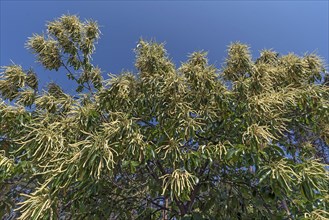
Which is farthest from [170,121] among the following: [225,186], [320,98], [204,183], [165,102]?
[320,98]

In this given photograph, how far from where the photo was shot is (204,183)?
2.95m

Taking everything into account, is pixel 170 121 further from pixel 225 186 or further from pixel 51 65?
pixel 51 65

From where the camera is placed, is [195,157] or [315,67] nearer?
[195,157]

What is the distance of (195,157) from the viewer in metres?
2.40

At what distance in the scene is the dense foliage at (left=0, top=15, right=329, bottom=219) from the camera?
2.24 m

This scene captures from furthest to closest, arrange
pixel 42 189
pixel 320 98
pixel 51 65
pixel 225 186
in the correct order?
pixel 51 65, pixel 225 186, pixel 320 98, pixel 42 189

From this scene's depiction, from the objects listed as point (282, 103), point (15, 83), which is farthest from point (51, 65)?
point (282, 103)

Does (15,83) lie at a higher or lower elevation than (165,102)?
higher

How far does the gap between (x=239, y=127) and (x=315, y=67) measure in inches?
63.9

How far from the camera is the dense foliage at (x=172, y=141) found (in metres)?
2.24

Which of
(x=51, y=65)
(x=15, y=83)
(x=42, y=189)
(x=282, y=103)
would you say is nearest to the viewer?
(x=42, y=189)

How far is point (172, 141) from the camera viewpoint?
2461 millimetres

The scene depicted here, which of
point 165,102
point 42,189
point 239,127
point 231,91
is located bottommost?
point 42,189

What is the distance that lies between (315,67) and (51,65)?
3.30 meters
